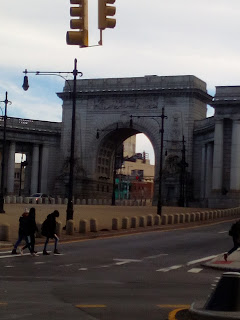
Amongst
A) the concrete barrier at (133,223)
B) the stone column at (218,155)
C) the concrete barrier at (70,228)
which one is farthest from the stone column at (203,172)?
the concrete barrier at (70,228)

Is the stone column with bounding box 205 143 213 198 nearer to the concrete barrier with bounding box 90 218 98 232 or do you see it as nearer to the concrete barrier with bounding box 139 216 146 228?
the concrete barrier with bounding box 139 216 146 228

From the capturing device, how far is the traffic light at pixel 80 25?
16.0 meters

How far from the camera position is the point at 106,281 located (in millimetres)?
18688

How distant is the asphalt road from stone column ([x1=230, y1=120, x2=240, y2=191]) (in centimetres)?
5837

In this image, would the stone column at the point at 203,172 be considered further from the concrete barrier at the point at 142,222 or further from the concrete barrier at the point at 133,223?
the concrete barrier at the point at 133,223

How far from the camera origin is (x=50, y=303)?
45.7ft

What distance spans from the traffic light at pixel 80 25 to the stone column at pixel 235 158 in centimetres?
7714

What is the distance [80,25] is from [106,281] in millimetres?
6553

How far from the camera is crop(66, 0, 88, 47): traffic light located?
1597cm

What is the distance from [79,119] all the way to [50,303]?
99.9 m

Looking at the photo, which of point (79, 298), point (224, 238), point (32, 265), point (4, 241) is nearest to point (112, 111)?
point (224, 238)

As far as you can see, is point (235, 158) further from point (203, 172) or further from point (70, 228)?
point (70, 228)

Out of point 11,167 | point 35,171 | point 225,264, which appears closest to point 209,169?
point 35,171

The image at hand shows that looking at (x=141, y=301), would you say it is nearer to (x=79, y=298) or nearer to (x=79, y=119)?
(x=79, y=298)
